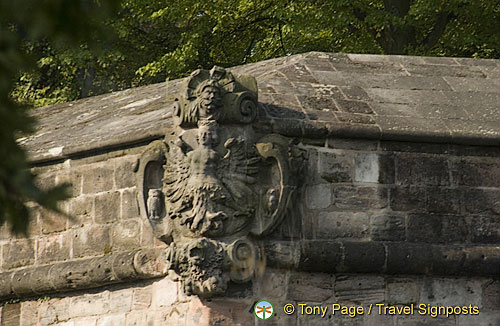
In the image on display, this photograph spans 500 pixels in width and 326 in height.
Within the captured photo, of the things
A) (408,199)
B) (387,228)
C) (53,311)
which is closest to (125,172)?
A: (53,311)

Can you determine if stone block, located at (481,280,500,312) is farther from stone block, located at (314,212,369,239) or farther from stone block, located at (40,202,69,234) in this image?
stone block, located at (40,202,69,234)

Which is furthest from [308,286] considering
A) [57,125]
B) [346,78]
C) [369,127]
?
[57,125]

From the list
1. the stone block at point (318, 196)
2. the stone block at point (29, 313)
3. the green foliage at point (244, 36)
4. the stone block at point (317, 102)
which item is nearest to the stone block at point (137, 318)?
the stone block at point (29, 313)

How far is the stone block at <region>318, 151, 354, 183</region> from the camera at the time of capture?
30.1 feet

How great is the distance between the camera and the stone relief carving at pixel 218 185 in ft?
28.7

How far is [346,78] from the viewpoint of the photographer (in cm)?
1017

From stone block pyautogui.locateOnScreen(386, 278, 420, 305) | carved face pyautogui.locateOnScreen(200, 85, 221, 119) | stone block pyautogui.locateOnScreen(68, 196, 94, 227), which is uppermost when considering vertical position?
carved face pyautogui.locateOnScreen(200, 85, 221, 119)

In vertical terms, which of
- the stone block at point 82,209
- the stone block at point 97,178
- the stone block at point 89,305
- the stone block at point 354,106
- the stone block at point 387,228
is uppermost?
the stone block at point 354,106

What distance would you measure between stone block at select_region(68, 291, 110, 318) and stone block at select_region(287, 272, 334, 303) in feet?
4.93

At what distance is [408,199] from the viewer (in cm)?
926

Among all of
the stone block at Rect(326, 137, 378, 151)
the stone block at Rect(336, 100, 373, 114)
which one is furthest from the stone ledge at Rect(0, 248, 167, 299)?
the stone block at Rect(336, 100, 373, 114)

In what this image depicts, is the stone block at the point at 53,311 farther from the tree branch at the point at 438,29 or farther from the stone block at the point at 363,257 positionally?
the tree branch at the point at 438,29

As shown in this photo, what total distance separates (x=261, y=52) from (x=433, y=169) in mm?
8730

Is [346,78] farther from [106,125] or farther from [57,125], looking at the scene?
[57,125]
